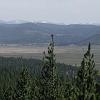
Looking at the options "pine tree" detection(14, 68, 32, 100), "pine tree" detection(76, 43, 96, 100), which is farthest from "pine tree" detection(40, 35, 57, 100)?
"pine tree" detection(76, 43, 96, 100)

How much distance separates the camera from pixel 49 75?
5828cm

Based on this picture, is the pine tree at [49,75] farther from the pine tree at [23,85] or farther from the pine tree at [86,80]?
the pine tree at [86,80]

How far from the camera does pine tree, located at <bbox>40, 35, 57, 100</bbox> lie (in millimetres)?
57594

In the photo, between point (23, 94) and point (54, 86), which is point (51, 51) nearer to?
point (54, 86)

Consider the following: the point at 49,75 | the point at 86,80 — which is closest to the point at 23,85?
the point at 49,75

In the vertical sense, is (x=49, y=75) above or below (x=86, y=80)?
below

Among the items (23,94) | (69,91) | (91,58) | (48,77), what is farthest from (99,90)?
(91,58)

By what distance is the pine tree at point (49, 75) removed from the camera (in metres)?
57.6

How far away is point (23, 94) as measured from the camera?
69.1 meters

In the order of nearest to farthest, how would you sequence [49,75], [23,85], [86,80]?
1. [86,80]
2. [49,75]
3. [23,85]

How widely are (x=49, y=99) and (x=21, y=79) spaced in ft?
32.1

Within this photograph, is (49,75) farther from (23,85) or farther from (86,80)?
(86,80)

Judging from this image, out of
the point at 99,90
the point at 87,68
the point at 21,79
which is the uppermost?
the point at 87,68

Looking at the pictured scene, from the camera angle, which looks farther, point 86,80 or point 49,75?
point 49,75
